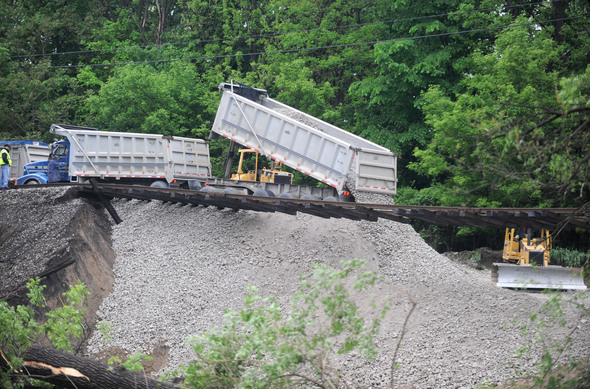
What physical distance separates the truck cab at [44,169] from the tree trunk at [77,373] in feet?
47.5

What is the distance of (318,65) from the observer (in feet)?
108

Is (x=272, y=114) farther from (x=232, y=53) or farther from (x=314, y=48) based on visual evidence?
(x=232, y=53)

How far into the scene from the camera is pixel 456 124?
22484 mm

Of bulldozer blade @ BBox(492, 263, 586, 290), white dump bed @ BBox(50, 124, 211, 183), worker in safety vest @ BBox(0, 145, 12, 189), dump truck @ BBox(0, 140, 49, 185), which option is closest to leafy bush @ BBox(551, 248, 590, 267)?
bulldozer blade @ BBox(492, 263, 586, 290)

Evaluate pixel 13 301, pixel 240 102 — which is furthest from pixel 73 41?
pixel 13 301

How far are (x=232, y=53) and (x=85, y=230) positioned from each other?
71.3 feet

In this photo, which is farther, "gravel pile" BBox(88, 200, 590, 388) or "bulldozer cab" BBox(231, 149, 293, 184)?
"bulldozer cab" BBox(231, 149, 293, 184)

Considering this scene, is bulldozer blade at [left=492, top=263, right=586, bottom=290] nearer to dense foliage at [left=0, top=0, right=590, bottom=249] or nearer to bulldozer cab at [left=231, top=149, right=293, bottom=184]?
dense foliage at [left=0, top=0, right=590, bottom=249]

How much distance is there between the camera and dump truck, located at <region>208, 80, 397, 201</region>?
18438 millimetres

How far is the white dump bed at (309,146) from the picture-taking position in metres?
18.4

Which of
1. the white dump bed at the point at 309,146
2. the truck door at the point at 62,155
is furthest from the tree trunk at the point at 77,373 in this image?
the truck door at the point at 62,155

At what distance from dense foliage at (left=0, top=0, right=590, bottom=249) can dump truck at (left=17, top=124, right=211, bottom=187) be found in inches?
325

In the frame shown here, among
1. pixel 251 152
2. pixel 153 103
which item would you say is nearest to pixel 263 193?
pixel 251 152

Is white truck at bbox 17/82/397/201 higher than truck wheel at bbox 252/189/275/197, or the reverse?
white truck at bbox 17/82/397/201
